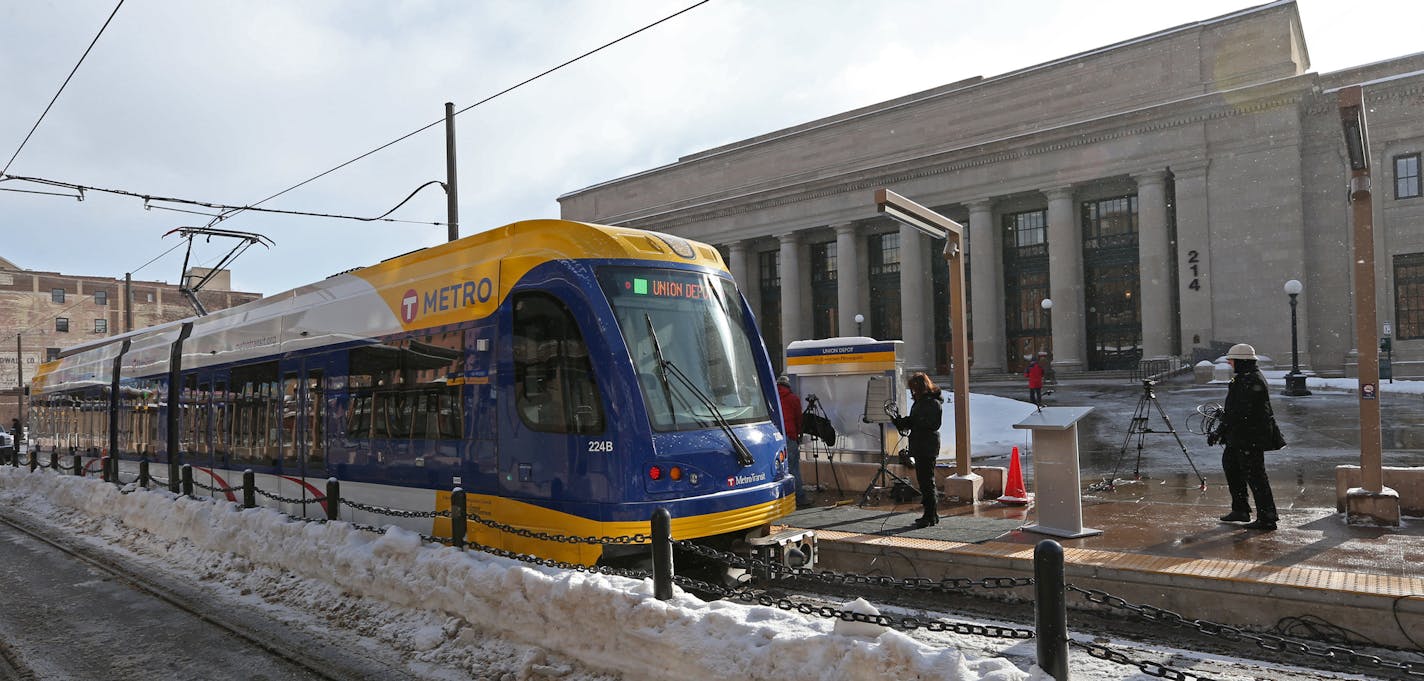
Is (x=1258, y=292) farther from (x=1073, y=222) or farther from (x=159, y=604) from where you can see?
(x=159, y=604)

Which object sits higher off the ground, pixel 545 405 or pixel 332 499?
pixel 545 405

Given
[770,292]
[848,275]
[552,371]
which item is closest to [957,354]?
[552,371]

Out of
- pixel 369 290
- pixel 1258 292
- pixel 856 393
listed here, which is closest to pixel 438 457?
pixel 369 290

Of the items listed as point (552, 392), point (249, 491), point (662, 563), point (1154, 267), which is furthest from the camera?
point (1154, 267)

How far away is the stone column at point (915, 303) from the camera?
45625 mm

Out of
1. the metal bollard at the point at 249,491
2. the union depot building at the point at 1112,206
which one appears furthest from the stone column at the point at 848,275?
the metal bollard at the point at 249,491

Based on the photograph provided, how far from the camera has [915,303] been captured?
4562cm

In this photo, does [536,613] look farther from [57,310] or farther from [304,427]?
[57,310]

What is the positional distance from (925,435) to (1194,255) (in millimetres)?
32879

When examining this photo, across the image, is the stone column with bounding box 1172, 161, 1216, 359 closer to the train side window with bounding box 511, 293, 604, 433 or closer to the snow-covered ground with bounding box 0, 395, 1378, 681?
the snow-covered ground with bounding box 0, 395, 1378, 681

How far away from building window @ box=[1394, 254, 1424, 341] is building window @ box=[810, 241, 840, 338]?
2635 centimetres

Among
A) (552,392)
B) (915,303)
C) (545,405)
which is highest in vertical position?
(915,303)

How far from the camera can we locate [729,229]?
52594 mm

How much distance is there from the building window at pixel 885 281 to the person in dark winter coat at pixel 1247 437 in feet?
133
